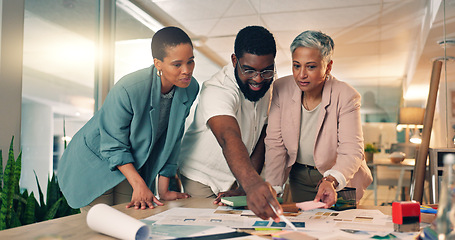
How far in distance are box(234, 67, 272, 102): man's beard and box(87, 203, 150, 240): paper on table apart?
0.77 m

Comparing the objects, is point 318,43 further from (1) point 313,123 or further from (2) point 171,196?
(2) point 171,196

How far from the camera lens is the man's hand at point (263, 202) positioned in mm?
993

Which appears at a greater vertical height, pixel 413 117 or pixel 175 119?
pixel 413 117

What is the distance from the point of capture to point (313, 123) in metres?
1.63

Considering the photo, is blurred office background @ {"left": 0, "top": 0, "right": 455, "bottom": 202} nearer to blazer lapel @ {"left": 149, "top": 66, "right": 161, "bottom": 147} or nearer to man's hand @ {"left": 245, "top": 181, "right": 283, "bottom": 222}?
blazer lapel @ {"left": 149, "top": 66, "right": 161, "bottom": 147}

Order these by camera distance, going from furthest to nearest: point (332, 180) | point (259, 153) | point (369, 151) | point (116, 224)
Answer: point (369, 151) < point (259, 153) < point (332, 180) < point (116, 224)

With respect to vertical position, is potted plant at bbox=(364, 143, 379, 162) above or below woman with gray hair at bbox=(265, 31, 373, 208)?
below

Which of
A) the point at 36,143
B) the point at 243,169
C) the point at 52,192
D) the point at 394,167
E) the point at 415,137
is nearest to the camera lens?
the point at 243,169

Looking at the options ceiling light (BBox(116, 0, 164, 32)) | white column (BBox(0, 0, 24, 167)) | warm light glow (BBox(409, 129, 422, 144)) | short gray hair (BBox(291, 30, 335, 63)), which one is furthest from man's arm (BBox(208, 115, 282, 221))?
warm light glow (BBox(409, 129, 422, 144))

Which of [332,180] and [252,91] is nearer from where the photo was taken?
[332,180]

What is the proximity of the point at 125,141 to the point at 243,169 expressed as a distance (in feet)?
1.74

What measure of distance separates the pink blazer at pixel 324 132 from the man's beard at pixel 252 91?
0.13 metres

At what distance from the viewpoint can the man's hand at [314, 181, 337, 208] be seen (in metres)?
1.21

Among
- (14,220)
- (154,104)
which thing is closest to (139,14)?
(14,220)
